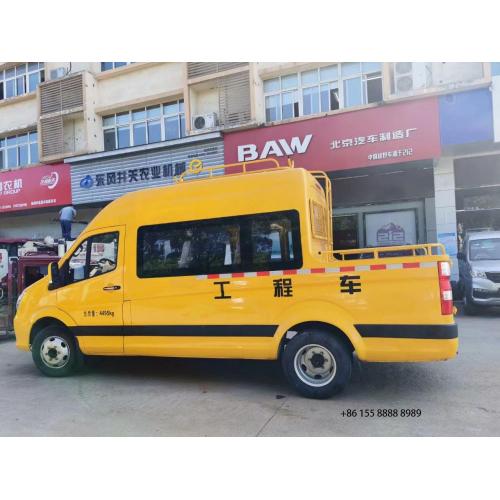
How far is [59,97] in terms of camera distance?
547 inches

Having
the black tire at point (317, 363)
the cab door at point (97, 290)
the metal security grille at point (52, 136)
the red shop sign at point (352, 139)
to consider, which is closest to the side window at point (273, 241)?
the black tire at point (317, 363)

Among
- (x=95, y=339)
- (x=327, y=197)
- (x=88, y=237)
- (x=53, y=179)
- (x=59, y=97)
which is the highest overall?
(x=59, y=97)

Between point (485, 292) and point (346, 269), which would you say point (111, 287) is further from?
point (485, 292)

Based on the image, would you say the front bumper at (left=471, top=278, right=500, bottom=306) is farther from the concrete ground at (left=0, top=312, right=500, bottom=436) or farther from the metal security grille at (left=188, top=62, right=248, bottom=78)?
the metal security grille at (left=188, top=62, right=248, bottom=78)

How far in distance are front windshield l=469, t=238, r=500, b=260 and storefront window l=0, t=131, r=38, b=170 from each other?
13.7 m

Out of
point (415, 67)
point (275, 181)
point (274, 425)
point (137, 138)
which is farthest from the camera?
point (137, 138)

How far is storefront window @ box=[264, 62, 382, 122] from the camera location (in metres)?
10.5

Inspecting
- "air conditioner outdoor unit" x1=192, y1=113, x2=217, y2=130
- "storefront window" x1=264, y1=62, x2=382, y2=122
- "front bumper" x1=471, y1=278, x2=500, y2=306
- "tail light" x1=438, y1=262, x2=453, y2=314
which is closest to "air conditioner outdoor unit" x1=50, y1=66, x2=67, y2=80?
"air conditioner outdoor unit" x1=192, y1=113, x2=217, y2=130

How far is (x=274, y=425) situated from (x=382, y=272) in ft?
5.48

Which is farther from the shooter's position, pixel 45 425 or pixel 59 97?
pixel 59 97

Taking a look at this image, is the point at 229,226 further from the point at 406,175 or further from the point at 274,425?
the point at 406,175

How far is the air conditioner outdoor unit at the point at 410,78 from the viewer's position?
30.3 feet

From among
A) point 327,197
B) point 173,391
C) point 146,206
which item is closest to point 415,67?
point 327,197

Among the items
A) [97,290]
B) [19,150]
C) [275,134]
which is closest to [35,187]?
[19,150]
